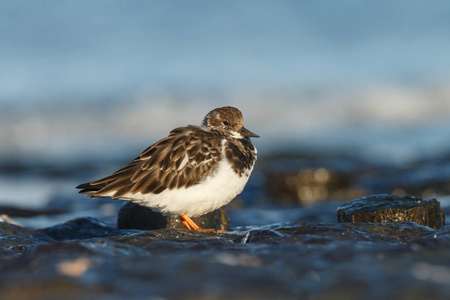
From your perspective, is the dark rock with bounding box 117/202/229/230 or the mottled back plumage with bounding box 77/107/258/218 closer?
the mottled back plumage with bounding box 77/107/258/218

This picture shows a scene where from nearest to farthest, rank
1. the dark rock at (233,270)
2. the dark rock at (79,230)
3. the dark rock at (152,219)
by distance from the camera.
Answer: the dark rock at (233,270) → the dark rock at (152,219) → the dark rock at (79,230)

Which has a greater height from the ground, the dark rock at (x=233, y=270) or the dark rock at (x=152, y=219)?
the dark rock at (x=152, y=219)

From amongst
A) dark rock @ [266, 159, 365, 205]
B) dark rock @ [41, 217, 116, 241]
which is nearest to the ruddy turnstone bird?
dark rock @ [41, 217, 116, 241]

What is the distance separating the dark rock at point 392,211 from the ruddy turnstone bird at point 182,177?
34.6 inches

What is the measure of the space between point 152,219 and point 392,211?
222cm

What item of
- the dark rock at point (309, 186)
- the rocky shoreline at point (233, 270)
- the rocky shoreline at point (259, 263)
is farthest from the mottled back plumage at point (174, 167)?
the dark rock at point (309, 186)

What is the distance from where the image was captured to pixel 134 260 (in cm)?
264

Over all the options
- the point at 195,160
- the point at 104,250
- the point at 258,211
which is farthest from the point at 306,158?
the point at 104,250

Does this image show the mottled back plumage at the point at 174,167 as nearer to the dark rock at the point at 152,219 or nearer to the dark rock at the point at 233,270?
the dark rock at the point at 152,219

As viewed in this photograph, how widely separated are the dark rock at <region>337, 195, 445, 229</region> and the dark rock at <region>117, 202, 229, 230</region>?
132cm

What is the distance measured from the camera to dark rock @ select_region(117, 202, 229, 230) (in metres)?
5.26

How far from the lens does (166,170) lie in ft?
14.4

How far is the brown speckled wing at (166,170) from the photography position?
14.3 ft

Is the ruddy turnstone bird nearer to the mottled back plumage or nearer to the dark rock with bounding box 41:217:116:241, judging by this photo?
the mottled back plumage
